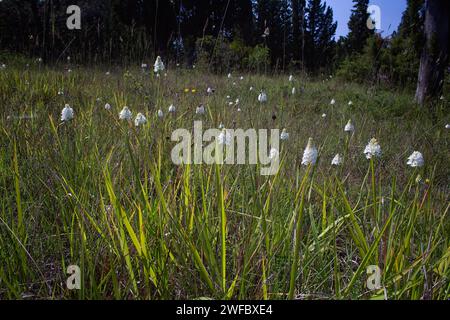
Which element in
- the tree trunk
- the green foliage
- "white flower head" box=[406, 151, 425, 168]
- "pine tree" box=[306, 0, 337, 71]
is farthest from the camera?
"pine tree" box=[306, 0, 337, 71]

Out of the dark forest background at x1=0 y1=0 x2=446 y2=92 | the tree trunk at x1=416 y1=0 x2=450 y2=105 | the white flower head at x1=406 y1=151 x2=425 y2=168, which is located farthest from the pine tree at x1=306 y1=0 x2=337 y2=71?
the white flower head at x1=406 y1=151 x2=425 y2=168

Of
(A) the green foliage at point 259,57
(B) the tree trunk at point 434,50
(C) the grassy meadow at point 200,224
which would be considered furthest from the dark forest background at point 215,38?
(C) the grassy meadow at point 200,224

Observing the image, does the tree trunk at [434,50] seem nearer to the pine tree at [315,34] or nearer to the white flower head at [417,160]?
the pine tree at [315,34]

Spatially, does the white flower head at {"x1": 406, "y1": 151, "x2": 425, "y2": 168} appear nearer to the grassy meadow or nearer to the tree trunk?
the grassy meadow

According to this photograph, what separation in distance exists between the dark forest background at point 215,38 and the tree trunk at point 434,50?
1.91 feet

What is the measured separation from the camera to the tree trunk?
5227 mm

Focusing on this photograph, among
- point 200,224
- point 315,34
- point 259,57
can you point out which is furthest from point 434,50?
point 315,34

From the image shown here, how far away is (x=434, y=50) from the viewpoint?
527cm

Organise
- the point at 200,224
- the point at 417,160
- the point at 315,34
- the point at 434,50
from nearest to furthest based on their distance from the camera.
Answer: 1. the point at 200,224
2. the point at 417,160
3. the point at 434,50
4. the point at 315,34

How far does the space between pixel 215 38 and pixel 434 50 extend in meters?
6.70

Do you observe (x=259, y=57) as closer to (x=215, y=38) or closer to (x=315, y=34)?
(x=215, y=38)

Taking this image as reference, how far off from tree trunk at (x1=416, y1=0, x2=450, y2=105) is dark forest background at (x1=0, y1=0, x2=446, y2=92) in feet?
1.91
